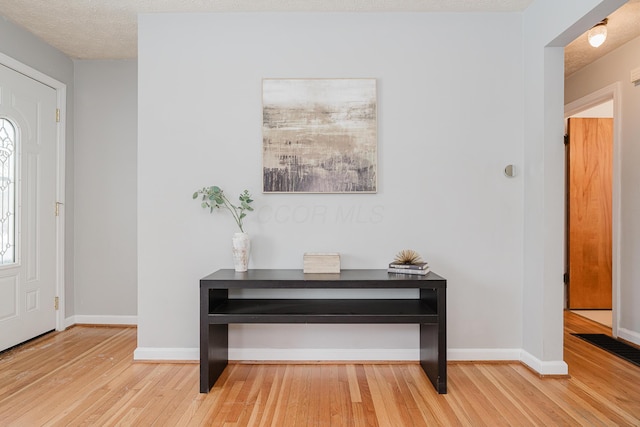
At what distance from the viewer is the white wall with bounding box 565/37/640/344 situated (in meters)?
3.41

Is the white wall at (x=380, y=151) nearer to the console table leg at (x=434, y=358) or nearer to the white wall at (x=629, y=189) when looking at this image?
the console table leg at (x=434, y=358)

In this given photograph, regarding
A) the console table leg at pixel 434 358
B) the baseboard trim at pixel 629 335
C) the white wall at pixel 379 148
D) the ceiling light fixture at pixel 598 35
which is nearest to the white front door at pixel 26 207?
the white wall at pixel 379 148

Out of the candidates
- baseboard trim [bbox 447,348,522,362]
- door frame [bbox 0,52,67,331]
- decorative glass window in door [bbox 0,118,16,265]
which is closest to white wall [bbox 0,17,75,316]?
door frame [bbox 0,52,67,331]

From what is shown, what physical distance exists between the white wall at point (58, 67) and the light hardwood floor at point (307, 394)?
97 centimetres

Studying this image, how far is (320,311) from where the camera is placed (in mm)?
2564

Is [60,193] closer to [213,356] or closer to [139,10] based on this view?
[139,10]

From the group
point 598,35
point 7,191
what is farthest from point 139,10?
point 598,35

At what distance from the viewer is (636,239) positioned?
342cm

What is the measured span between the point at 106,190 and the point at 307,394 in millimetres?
2826

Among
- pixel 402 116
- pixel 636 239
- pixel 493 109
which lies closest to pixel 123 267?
pixel 402 116

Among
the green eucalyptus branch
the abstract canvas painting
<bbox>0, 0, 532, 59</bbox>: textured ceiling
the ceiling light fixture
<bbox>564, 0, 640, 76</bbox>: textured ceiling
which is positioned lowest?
the green eucalyptus branch

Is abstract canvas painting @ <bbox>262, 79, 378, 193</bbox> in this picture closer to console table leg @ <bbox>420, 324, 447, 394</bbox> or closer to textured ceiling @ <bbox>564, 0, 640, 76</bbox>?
console table leg @ <bbox>420, 324, 447, 394</bbox>

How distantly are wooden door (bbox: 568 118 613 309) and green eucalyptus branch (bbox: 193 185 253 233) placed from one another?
3.76m

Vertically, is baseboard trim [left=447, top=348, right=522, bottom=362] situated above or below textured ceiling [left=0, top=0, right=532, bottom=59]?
below
